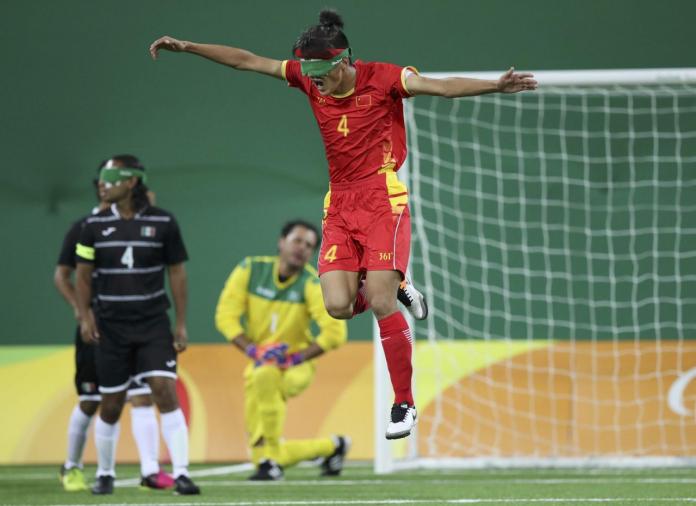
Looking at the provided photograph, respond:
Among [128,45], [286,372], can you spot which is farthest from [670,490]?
[128,45]

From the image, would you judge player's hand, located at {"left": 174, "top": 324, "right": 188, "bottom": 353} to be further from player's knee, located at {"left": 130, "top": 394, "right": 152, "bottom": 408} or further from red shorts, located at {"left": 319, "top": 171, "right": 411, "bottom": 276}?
red shorts, located at {"left": 319, "top": 171, "right": 411, "bottom": 276}

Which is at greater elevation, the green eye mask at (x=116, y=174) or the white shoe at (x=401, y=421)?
the green eye mask at (x=116, y=174)

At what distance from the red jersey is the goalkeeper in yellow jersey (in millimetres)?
2728

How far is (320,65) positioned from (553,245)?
19.5 feet

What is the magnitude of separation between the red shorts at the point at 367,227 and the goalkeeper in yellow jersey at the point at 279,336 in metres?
2.72

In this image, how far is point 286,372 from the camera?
880 centimetres

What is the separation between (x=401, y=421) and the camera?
18.6 ft

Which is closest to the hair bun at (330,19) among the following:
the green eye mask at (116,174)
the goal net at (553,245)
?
the green eye mask at (116,174)

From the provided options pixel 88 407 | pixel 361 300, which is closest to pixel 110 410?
pixel 88 407

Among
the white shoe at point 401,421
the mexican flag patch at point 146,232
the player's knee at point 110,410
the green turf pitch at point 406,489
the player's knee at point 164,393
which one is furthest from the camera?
the player's knee at point 110,410

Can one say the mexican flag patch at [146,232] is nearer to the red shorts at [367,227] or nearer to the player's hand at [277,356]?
the player's hand at [277,356]

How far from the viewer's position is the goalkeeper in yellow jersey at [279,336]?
28.3 ft

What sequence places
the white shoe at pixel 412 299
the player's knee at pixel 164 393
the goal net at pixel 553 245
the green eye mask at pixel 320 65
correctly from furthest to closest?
the goal net at pixel 553 245, the player's knee at pixel 164 393, the white shoe at pixel 412 299, the green eye mask at pixel 320 65

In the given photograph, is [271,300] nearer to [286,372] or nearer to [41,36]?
[286,372]
